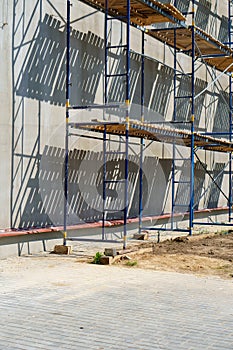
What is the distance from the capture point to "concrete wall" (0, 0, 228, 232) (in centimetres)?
1101

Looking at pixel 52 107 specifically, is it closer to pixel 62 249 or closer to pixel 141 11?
pixel 62 249

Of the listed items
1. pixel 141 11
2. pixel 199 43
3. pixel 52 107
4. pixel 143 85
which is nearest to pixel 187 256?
pixel 52 107

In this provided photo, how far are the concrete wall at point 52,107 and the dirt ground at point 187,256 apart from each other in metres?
1.81

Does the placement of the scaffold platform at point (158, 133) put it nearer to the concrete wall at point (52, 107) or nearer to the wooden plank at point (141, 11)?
the concrete wall at point (52, 107)

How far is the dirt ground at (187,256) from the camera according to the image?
10.4m

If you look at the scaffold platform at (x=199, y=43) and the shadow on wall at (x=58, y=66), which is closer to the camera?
the shadow on wall at (x=58, y=66)

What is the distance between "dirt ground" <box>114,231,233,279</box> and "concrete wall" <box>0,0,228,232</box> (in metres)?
1.81

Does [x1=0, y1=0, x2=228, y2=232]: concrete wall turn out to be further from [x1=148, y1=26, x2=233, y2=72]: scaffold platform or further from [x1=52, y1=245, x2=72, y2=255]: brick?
[x1=52, y1=245, x2=72, y2=255]: brick

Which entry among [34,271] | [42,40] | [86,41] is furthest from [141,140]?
[34,271]

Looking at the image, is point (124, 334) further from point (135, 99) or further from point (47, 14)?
point (135, 99)

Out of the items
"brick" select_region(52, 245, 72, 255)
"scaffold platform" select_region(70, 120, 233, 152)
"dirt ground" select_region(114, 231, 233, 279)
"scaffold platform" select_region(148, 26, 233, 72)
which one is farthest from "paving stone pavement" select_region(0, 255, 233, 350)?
"scaffold platform" select_region(148, 26, 233, 72)

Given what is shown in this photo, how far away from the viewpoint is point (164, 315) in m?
7.02

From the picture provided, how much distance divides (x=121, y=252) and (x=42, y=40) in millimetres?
4305

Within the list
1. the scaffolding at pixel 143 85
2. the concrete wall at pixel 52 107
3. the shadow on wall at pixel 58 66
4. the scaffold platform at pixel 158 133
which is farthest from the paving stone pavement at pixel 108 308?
the shadow on wall at pixel 58 66
